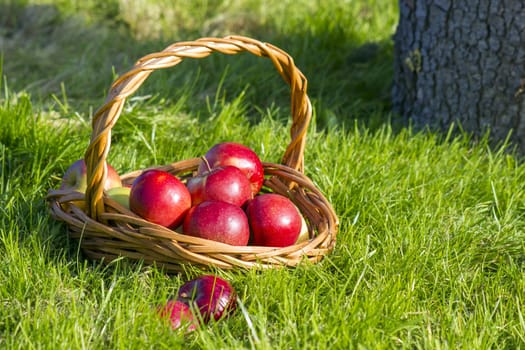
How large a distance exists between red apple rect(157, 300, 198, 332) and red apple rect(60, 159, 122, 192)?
0.68m

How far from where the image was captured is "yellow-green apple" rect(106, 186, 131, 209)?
2467 millimetres

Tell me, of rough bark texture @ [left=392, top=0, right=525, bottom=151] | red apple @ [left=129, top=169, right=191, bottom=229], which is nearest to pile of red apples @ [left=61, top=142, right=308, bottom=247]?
red apple @ [left=129, top=169, right=191, bottom=229]

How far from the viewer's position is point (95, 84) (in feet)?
12.9

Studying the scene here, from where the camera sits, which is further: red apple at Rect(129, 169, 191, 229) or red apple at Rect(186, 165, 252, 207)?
red apple at Rect(186, 165, 252, 207)

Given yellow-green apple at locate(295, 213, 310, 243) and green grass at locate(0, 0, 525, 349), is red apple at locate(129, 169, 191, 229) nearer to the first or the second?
green grass at locate(0, 0, 525, 349)

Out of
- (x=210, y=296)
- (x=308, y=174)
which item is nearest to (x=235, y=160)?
(x=308, y=174)

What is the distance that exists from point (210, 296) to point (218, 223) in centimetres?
31

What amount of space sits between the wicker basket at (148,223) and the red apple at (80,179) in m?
0.07

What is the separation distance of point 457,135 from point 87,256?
77.6 inches

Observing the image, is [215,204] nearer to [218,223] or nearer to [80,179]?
[218,223]

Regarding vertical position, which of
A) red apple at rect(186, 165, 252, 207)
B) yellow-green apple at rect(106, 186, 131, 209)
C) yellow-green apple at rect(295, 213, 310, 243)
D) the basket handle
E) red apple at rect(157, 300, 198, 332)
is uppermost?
the basket handle

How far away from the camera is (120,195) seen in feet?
8.14

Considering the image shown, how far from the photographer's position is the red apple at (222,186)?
2436mm

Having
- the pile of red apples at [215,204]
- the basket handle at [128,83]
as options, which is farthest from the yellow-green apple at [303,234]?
the basket handle at [128,83]
